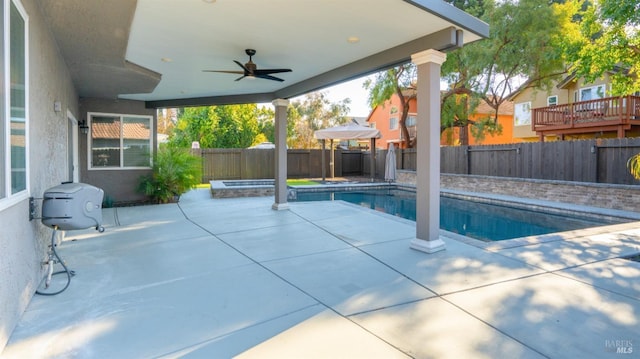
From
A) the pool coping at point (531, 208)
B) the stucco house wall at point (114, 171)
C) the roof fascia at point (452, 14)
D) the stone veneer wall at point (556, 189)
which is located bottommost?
the pool coping at point (531, 208)

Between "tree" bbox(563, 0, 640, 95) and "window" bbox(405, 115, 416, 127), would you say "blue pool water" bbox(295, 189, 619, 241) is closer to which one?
"tree" bbox(563, 0, 640, 95)

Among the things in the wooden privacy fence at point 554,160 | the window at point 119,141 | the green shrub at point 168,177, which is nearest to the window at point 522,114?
the wooden privacy fence at point 554,160

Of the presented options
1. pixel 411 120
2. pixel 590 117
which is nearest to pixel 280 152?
pixel 590 117

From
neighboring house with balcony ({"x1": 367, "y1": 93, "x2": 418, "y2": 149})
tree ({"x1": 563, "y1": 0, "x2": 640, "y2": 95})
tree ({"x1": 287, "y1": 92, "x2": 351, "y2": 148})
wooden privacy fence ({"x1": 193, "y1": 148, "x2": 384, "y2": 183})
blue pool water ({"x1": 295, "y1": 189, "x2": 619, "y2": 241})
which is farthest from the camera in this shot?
tree ({"x1": 287, "y1": 92, "x2": 351, "y2": 148})

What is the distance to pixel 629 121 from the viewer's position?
12.9 m

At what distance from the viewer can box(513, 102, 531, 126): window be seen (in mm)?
20125

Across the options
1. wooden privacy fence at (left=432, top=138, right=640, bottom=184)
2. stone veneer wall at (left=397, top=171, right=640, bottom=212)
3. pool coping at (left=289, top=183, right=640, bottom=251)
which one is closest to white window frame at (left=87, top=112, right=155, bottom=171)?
pool coping at (left=289, top=183, right=640, bottom=251)

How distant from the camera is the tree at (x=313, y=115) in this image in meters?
27.0

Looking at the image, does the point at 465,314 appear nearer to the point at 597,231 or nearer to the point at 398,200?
the point at 597,231

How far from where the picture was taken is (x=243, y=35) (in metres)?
4.67

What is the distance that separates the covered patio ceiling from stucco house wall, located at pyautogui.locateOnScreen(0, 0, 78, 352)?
15.6 inches

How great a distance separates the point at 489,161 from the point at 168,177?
1050cm

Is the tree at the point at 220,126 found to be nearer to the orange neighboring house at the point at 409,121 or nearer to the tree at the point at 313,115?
the tree at the point at 313,115

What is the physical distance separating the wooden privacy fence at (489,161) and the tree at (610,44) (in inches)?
68.4
